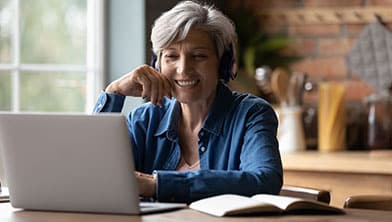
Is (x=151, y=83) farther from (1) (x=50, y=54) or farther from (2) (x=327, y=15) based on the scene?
(2) (x=327, y=15)

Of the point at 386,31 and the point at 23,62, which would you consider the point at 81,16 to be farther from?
the point at 386,31

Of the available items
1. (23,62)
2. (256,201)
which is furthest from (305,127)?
(256,201)

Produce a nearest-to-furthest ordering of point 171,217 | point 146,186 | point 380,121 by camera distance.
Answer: point 171,217 → point 146,186 → point 380,121

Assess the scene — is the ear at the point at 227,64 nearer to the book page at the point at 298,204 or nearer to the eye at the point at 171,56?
the eye at the point at 171,56

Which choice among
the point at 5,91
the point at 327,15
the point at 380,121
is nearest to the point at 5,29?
the point at 5,91

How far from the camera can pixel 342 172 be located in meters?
3.86

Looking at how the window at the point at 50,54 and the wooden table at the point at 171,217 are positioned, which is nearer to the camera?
the wooden table at the point at 171,217

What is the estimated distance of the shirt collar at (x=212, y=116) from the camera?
264 centimetres

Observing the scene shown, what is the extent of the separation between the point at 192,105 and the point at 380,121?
168cm

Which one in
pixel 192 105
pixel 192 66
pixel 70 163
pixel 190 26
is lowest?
pixel 70 163

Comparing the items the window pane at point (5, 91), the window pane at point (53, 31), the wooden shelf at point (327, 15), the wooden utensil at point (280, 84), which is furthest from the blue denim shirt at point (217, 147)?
the wooden shelf at point (327, 15)

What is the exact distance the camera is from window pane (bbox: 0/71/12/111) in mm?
3789

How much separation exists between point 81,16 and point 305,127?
A: 1.21 m

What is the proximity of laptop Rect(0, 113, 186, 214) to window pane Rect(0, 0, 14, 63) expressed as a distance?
67.5 inches
